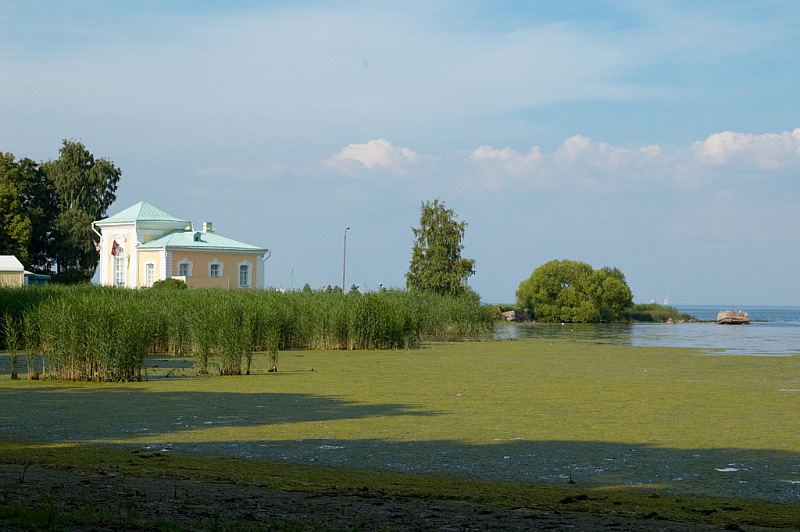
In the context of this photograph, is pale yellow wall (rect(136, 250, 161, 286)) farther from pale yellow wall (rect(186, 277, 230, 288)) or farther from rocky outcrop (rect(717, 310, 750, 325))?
rocky outcrop (rect(717, 310, 750, 325))

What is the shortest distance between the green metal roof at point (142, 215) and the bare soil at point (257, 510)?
2201 inches

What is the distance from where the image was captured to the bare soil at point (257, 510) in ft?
21.2

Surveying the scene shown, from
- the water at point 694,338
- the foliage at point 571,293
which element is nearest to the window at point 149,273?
the water at point 694,338

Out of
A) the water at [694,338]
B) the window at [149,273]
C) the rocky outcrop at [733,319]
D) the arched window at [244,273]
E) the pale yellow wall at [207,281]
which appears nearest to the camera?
the water at [694,338]

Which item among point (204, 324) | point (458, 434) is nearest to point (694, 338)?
point (204, 324)

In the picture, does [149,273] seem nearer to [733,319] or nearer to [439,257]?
[439,257]

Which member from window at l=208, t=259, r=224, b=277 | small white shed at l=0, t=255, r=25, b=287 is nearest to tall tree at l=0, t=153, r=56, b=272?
small white shed at l=0, t=255, r=25, b=287

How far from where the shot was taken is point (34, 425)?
480 inches

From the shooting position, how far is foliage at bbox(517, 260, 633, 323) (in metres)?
82.2

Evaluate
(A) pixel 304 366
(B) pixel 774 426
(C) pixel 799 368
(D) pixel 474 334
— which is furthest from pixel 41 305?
(D) pixel 474 334

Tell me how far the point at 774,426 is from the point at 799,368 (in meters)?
12.7

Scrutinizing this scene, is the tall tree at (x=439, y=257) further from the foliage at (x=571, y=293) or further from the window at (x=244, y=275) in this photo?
the foliage at (x=571, y=293)

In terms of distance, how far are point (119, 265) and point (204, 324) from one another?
43476 millimetres

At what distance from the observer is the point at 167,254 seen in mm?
59594
